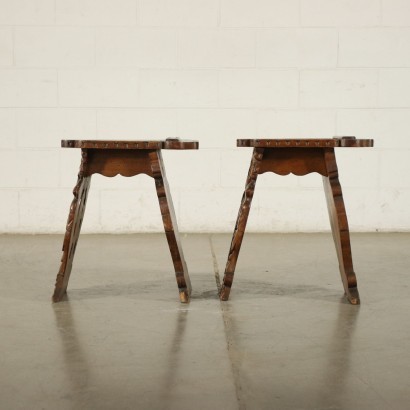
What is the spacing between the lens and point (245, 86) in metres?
4.41

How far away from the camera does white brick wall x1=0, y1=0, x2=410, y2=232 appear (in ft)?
14.4

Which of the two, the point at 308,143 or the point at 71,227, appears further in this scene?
the point at 71,227

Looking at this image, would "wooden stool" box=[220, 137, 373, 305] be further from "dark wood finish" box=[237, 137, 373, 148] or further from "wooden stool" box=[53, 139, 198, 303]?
"wooden stool" box=[53, 139, 198, 303]

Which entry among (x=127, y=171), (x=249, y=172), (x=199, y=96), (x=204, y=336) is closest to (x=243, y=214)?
(x=249, y=172)

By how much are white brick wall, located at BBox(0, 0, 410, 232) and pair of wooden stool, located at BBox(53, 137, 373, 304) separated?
1.80 meters

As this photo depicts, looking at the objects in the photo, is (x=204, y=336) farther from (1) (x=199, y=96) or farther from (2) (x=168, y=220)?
(1) (x=199, y=96)

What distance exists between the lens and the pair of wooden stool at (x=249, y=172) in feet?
8.32

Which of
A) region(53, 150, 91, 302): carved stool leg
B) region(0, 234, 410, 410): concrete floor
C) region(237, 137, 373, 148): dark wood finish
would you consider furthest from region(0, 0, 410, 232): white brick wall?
region(237, 137, 373, 148): dark wood finish

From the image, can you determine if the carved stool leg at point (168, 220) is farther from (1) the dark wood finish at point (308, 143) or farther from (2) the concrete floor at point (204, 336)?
(1) the dark wood finish at point (308, 143)

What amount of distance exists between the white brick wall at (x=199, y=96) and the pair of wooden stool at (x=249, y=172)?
5.91 feet

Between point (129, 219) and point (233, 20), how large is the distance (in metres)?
1.33

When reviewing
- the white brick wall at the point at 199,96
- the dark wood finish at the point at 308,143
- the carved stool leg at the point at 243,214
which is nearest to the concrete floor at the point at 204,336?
the carved stool leg at the point at 243,214

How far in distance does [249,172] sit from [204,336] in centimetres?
68

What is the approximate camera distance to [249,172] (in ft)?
8.54
